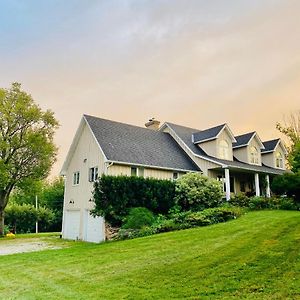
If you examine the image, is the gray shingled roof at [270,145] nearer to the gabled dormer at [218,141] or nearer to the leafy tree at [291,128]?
the leafy tree at [291,128]

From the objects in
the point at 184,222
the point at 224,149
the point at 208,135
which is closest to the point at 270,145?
the point at 224,149

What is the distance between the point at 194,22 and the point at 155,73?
4589 millimetres

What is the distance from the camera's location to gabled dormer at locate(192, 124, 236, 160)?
26.5 meters

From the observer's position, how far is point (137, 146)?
23.6m

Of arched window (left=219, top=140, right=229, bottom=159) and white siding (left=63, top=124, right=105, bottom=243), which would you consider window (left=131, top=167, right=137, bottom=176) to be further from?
arched window (left=219, top=140, right=229, bottom=159)

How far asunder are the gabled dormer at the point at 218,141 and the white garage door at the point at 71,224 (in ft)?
38.8

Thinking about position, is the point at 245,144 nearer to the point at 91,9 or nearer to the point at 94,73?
the point at 94,73

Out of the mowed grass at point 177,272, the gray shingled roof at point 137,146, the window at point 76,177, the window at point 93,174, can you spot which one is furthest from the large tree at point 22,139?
the mowed grass at point 177,272

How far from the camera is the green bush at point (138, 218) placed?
17328 millimetres

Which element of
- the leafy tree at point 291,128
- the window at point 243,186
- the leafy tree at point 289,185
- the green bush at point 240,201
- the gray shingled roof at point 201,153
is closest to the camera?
the leafy tree at point 289,185

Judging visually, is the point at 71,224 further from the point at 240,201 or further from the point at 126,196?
the point at 240,201

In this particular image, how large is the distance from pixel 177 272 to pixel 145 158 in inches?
592

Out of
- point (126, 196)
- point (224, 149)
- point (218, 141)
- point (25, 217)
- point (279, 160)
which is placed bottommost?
point (25, 217)

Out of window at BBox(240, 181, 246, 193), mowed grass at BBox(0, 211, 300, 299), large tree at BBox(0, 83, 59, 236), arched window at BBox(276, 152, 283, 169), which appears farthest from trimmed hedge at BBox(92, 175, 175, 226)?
arched window at BBox(276, 152, 283, 169)
